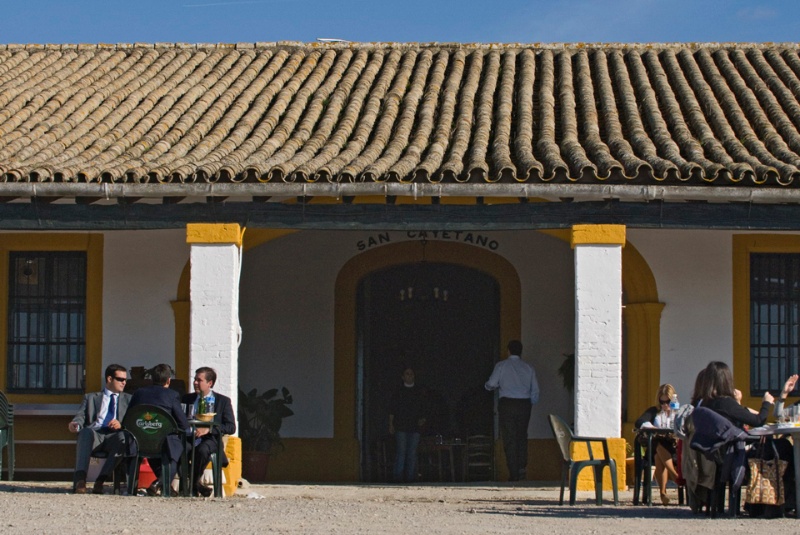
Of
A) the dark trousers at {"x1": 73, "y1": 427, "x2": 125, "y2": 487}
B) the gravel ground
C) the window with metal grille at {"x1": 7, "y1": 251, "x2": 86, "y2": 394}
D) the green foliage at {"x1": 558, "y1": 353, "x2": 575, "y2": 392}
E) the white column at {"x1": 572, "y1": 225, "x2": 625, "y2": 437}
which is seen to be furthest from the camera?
the green foliage at {"x1": 558, "y1": 353, "x2": 575, "y2": 392}

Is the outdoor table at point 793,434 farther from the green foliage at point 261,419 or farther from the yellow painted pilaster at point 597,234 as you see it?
the green foliage at point 261,419

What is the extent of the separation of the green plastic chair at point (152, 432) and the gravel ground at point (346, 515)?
429 millimetres

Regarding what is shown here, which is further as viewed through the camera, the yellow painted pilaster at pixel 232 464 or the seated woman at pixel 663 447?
the yellow painted pilaster at pixel 232 464

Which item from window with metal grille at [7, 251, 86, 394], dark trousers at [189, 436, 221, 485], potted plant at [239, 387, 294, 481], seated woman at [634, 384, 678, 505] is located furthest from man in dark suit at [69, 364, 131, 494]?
seated woman at [634, 384, 678, 505]

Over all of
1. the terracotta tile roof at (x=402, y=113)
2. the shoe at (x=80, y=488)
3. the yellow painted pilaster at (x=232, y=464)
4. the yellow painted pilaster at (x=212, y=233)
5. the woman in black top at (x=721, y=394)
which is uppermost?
the terracotta tile roof at (x=402, y=113)

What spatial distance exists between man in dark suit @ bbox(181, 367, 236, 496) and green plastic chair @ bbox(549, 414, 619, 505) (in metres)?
2.75

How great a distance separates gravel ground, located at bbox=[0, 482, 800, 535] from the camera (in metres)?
9.55

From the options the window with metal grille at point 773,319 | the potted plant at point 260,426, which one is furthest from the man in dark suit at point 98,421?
the window with metal grille at point 773,319

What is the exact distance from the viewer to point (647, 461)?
1198 cm

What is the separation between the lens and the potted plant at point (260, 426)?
1535 centimetres

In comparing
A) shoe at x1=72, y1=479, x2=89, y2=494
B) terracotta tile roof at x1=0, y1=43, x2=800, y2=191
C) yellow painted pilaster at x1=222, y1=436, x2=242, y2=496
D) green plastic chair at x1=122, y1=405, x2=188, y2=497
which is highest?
terracotta tile roof at x1=0, y1=43, x2=800, y2=191

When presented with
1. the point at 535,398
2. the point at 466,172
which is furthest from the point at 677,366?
the point at 466,172

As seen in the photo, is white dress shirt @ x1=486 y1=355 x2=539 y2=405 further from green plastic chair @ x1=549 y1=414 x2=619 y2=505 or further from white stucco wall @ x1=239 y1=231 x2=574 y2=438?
green plastic chair @ x1=549 y1=414 x2=619 y2=505

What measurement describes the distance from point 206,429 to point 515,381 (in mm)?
Answer: 4300
